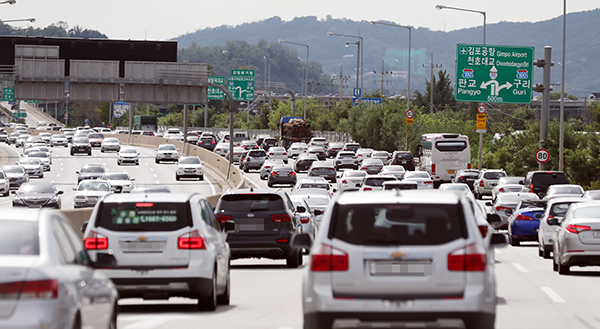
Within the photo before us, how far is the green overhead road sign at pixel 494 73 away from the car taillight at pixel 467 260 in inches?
1579

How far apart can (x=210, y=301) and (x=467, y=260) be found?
16.0ft

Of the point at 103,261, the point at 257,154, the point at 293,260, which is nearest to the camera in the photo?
the point at 103,261

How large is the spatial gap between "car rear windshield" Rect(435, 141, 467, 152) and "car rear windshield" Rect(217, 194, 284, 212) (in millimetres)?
39620

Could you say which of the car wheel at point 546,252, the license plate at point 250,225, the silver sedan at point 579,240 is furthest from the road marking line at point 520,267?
the license plate at point 250,225

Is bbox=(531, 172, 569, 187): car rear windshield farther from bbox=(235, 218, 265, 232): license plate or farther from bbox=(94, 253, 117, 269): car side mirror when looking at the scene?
bbox=(94, 253, 117, 269): car side mirror

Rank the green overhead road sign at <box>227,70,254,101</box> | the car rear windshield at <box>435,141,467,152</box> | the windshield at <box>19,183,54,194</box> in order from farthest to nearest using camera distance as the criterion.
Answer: the green overhead road sign at <box>227,70,254,101</box>, the car rear windshield at <box>435,141,467,152</box>, the windshield at <box>19,183,54,194</box>

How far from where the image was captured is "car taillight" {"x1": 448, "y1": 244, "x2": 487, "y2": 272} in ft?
26.9

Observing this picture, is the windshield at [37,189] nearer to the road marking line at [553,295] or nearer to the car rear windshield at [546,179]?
the car rear windshield at [546,179]

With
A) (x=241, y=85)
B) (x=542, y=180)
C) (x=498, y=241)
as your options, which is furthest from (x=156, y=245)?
(x=241, y=85)

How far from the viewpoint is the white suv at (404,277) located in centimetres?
819

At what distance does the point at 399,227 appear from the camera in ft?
28.1

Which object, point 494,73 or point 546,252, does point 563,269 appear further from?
point 494,73

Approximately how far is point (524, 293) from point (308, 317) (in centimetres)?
728

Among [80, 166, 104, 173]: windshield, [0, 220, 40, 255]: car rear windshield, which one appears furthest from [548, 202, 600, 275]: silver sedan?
[80, 166, 104, 173]: windshield
